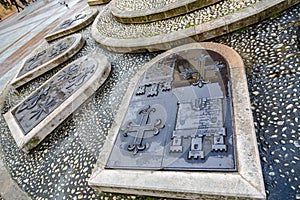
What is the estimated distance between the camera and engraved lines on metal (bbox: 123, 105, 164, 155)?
223cm

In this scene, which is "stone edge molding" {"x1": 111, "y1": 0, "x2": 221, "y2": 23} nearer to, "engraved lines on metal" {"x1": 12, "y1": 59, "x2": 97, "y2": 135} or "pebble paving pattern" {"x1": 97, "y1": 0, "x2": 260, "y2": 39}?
"pebble paving pattern" {"x1": 97, "y1": 0, "x2": 260, "y2": 39}

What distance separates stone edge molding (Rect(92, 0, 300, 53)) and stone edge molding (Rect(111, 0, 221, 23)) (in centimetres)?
82

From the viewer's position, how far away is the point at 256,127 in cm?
220

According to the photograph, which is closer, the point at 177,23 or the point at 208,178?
the point at 208,178

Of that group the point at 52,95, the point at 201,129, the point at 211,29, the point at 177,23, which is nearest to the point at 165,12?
the point at 177,23

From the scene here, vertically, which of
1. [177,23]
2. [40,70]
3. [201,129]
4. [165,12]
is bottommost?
[201,129]

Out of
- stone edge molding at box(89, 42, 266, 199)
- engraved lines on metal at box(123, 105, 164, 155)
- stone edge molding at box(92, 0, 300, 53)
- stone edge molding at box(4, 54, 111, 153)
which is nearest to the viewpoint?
stone edge molding at box(89, 42, 266, 199)

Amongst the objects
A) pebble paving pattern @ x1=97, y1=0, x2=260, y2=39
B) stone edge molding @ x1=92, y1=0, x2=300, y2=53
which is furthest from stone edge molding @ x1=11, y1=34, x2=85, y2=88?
stone edge molding @ x1=92, y1=0, x2=300, y2=53

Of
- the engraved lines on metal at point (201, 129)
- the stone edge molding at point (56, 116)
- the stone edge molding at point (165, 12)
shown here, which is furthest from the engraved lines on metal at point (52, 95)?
the engraved lines on metal at point (201, 129)

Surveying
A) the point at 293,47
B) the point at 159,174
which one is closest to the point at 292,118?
the point at 293,47

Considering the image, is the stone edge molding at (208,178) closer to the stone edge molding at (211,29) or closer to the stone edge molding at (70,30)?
the stone edge molding at (211,29)

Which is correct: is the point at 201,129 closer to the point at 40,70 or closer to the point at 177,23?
the point at 177,23

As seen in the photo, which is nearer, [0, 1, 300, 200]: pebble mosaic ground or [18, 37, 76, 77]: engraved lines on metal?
[0, 1, 300, 200]: pebble mosaic ground

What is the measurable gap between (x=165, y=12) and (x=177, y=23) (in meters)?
0.46
